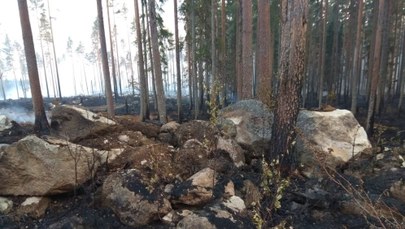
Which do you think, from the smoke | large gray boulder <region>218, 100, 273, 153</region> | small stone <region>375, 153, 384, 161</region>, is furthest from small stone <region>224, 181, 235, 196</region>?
the smoke

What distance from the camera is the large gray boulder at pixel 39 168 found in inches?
170

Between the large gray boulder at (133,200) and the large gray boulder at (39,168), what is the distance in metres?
0.72

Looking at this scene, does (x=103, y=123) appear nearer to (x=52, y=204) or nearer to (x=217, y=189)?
(x=52, y=204)

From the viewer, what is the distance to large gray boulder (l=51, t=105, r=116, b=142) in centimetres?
600

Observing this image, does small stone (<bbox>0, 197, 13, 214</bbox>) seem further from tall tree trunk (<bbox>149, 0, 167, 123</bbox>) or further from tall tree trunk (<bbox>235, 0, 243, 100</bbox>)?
tall tree trunk (<bbox>235, 0, 243, 100</bbox>)

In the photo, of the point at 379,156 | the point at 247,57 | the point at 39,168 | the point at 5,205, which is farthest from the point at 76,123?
the point at 379,156

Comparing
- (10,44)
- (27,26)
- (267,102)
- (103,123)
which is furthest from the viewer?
(10,44)

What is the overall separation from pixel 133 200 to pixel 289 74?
11.5 feet

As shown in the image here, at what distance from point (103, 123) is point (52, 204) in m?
2.17

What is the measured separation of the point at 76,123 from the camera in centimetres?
615

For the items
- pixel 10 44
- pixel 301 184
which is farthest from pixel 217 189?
pixel 10 44

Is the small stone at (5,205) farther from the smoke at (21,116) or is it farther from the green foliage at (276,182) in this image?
the smoke at (21,116)

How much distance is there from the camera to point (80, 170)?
4.61 meters

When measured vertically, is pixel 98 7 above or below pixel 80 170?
above
